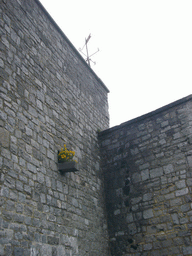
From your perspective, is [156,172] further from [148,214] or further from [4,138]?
[4,138]

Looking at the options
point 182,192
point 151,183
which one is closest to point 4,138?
point 151,183

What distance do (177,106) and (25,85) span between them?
3.89m

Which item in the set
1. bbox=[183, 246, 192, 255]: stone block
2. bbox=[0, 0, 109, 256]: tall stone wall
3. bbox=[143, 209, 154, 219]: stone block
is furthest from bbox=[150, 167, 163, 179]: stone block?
bbox=[183, 246, 192, 255]: stone block

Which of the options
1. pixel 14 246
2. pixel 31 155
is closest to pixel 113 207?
pixel 31 155

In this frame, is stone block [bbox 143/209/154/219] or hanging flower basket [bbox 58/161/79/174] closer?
hanging flower basket [bbox 58/161/79/174]

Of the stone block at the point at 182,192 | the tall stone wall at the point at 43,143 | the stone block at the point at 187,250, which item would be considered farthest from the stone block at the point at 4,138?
the stone block at the point at 187,250

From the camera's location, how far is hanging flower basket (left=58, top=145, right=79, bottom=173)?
601 cm

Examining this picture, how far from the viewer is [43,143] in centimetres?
586

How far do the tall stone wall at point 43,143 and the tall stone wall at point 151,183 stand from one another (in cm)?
40

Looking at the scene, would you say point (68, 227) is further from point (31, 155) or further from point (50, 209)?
point (31, 155)

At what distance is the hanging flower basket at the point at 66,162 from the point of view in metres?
6.01

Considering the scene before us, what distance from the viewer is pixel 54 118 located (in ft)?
21.5

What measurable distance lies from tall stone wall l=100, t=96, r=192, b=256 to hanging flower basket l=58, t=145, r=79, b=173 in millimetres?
1999

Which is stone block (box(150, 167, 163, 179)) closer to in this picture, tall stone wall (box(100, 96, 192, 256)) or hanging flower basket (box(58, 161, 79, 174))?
tall stone wall (box(100, 96, 192, 256))
